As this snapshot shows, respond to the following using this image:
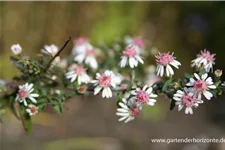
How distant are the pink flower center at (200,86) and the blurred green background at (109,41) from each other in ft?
3.86

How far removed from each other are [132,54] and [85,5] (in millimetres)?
1473

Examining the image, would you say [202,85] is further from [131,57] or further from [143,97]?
[131,57]

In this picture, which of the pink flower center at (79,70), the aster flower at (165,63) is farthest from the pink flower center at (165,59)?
the pink flower center at (79,70)

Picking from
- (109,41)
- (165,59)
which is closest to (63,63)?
(165,59)

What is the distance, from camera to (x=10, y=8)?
2420mm

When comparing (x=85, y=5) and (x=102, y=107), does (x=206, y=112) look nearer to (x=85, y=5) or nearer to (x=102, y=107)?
(x=102, y=107)

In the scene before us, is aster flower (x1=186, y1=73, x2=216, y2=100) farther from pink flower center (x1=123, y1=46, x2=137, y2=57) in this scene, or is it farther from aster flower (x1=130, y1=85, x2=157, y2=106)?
pink flower center (x1=123, y1=46, x2=137, y2=57)

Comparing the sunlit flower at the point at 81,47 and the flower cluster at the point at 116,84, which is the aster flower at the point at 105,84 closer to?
the flower cluster at the point at 116,84

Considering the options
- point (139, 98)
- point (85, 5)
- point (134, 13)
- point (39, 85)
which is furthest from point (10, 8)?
point (139, 98)

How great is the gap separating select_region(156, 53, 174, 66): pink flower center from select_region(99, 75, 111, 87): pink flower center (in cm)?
12

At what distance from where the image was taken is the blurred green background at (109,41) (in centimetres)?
227

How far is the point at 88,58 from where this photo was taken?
1297 mm

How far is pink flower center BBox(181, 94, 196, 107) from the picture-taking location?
36.9 inches

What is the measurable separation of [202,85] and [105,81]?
0.73 ft
